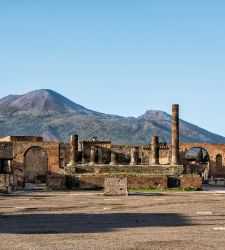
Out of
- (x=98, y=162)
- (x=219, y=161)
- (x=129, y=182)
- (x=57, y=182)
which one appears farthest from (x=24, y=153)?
(x=219, y=161)

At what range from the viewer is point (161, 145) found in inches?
3009

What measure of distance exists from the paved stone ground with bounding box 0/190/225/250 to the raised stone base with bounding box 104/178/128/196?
35.2ft

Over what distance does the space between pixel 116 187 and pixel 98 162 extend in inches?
1386

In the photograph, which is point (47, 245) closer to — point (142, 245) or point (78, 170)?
point (142, 245)

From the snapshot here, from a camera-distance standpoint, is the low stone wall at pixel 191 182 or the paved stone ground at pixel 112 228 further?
the low stone wall at pixel 191 182

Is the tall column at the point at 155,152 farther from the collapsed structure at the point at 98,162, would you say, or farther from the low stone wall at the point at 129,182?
the low stone wall at the point at 129,182

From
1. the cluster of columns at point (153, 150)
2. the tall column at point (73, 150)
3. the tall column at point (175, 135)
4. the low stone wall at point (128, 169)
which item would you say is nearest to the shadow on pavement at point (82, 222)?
the low stone wall at point (128, 169)

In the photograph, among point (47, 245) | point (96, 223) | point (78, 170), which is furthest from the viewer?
point (78, 170)

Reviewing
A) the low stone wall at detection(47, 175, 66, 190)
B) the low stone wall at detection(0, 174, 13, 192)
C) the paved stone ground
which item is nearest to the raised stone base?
the low stone wall at detection(0, 174, 13, 192)

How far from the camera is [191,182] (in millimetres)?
45062

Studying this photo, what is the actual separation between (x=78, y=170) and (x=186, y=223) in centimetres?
3345

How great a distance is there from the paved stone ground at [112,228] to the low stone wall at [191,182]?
1968 centimetres

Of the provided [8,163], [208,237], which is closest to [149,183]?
[8,163]

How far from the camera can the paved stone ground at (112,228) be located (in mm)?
13688
